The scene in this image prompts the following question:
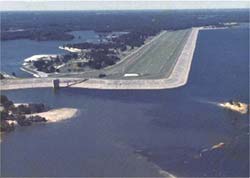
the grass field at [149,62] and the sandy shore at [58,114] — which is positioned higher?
the sandy shore at [58,114]

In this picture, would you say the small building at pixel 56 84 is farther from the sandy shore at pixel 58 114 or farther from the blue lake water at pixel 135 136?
the sandy shore at pixel 58 114

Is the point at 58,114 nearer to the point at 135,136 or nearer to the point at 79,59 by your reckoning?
the point at 135,136

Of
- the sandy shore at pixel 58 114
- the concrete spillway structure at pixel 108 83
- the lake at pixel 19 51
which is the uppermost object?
the sandy shore at pixel 58 114

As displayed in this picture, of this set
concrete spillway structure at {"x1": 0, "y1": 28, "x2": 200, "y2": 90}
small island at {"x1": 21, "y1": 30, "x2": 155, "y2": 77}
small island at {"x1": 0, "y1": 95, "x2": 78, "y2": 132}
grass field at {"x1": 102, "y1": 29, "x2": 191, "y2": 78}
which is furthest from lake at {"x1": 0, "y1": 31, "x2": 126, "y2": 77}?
small island at {"x1": 0, "y1": 95, "x2": 78, "y2": 132}

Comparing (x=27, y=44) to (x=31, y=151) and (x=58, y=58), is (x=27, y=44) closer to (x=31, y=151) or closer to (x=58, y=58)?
(x=58, y=58)

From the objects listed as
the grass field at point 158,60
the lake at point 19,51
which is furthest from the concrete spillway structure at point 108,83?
the lake at point 19,51

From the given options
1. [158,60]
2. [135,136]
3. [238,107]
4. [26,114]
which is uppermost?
[135,136]

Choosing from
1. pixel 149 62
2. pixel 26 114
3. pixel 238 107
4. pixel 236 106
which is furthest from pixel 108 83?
pixel 149 62

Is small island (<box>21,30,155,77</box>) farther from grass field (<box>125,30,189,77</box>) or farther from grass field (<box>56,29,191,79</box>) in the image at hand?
grass field (<box>125,30,189,77</box>)

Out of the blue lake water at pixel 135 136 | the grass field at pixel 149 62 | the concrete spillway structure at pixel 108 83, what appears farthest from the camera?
the grass field at pixel 149 62
